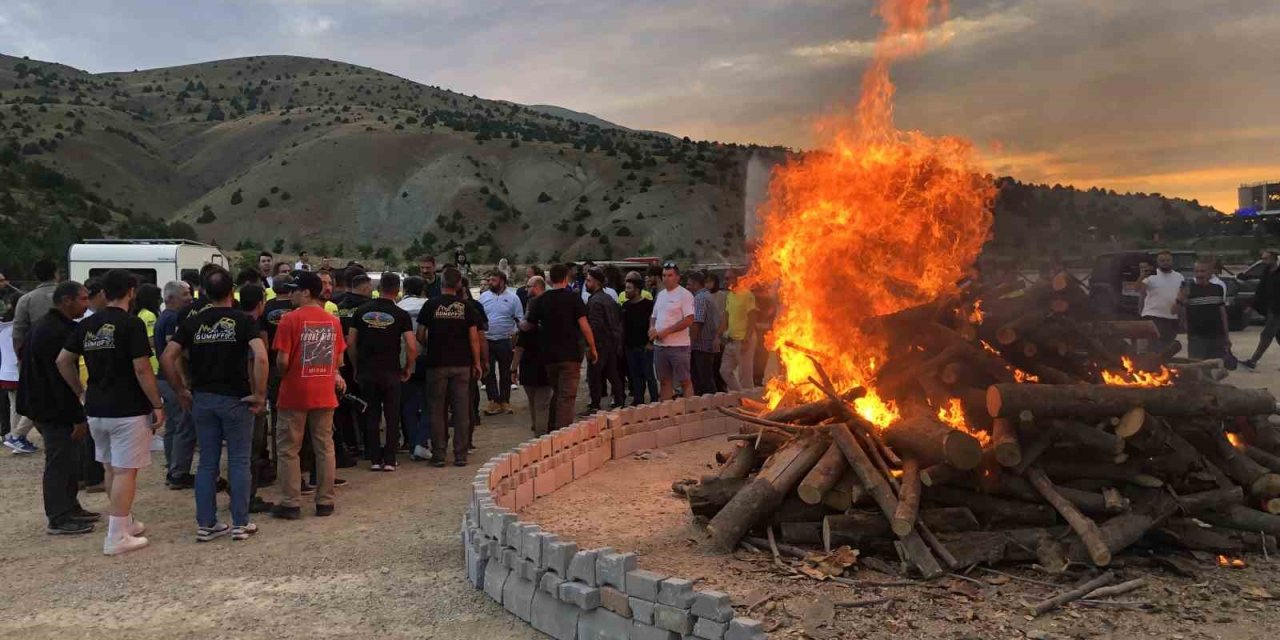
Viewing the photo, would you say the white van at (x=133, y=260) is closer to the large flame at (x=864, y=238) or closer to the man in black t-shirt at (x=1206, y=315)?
the large flame at (x=864, y=238)

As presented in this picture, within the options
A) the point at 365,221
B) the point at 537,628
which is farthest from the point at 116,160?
the point at 537,628

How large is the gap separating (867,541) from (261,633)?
3965mm

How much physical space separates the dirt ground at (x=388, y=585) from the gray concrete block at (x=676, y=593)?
932mm

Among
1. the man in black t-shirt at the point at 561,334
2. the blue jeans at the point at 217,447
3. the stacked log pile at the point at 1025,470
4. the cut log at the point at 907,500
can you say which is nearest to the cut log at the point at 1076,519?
the stacked log pile at the point at 1025,470

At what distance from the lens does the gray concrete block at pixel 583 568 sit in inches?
176

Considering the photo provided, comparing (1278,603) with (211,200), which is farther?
(211,200)

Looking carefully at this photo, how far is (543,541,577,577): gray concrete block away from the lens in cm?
461

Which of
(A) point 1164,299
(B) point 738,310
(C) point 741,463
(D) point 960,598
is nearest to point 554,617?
(D) point 960,598

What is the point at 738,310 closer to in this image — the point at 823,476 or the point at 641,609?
the point at 823,476

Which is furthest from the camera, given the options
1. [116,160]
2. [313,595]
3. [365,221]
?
[116,160]

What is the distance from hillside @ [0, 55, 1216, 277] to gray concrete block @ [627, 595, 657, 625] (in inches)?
1701

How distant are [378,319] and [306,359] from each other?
51.1 inches

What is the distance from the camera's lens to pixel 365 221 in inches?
2721

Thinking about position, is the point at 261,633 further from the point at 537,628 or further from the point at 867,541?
the point at 867,541
